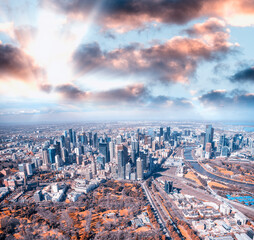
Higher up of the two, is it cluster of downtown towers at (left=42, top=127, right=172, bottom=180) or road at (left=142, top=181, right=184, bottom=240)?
cluster of downtown towers at (left=42, top=127, right=172, bottom=180)

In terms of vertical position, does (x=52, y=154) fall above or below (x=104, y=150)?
below

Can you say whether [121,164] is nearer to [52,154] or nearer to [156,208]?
[156,208]

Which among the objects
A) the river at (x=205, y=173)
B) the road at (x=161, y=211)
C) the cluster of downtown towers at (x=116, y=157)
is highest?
the cluster of downtown towers at (x=116, y=157)

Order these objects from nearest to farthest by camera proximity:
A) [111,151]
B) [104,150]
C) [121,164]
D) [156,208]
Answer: [156,208] → [121,164] → [104,150] → [111,151]

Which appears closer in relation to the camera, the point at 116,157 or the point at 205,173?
the point at 205,173

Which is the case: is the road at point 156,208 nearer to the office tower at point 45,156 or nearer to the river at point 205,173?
the river at point 205,173

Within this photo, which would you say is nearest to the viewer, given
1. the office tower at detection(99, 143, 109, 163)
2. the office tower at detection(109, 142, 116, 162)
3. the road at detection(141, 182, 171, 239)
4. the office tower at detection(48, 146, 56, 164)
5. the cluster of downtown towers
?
the road at detection(141, 182, 171, 239)

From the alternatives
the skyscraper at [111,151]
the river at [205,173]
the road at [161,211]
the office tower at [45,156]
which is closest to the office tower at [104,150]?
the skyscraper at [111,151]

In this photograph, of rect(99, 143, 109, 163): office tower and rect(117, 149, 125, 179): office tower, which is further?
rect(99, 143, 109, 163): office tower

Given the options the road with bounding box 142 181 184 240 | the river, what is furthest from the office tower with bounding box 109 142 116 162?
the river

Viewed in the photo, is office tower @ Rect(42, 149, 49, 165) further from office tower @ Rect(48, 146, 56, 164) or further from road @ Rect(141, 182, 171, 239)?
road @ Rect(141, 182, 171, 239)

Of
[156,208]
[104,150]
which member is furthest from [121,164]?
[156,208]
